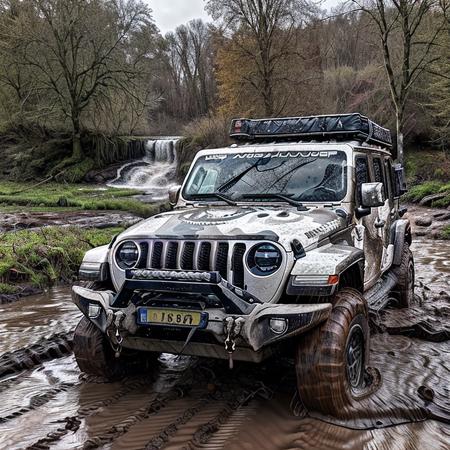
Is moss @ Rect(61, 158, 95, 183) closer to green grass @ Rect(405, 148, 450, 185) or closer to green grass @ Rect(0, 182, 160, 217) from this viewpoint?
green grass @ Rect(0, 182, 160, 217)

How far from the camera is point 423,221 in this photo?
16.0 meters

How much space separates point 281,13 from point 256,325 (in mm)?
21752

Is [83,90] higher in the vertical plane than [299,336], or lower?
higher

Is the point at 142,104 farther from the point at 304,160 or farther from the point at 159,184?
the point at 304,160

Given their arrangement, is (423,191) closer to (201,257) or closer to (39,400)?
(201,257)

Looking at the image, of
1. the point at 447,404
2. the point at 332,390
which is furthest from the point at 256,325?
the point at 447,404

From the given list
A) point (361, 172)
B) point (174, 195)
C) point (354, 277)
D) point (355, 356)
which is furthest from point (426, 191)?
point (355, 356)

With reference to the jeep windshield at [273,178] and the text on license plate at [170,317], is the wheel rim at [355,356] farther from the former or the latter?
the jeep windshield at [273,178]

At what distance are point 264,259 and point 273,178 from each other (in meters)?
1.59

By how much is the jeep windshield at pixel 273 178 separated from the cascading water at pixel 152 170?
66.2 ft

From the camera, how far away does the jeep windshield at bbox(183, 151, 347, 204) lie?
5023 millimetres

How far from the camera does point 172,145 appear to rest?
30.9 metres

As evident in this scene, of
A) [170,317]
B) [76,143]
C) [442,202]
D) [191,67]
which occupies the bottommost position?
[442,202]

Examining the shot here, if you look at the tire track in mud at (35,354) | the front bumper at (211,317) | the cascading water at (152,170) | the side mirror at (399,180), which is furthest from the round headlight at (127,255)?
the cascading water at (152,170)
